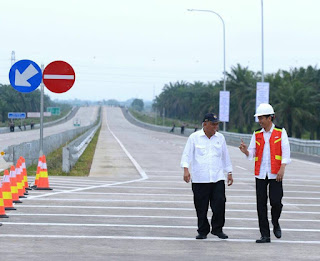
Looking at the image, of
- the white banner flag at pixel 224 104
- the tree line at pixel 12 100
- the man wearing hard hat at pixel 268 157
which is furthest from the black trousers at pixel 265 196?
the tree line at pixel 12 100

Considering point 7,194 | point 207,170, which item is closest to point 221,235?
point 207,170

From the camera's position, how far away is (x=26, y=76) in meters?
17.0

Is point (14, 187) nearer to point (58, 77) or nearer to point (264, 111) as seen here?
point (58, 77)

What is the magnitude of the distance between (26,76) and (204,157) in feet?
25.8

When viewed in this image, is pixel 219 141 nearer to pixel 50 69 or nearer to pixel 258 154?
pixel 258 154

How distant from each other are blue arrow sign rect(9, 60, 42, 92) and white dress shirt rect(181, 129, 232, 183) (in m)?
7.49

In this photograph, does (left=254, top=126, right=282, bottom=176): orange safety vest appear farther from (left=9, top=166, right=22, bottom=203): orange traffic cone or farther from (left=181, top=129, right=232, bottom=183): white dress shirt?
(left=9, top=166, right=22, bottom=203): orange traffic cone

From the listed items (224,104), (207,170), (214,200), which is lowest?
(214,200)

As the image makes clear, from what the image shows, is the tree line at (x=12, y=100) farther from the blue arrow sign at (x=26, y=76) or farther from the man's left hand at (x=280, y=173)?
the man's left hand at (x=280, y=173)

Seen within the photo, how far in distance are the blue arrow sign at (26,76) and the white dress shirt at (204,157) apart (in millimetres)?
7494

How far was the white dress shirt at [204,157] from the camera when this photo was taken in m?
10.2

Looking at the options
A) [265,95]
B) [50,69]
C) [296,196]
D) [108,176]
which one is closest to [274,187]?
[296,196]

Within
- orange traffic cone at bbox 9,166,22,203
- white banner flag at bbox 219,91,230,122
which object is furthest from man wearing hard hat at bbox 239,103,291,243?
white banner flag at bbox 219,91,230,122

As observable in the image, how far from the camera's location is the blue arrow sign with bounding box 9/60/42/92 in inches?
665
